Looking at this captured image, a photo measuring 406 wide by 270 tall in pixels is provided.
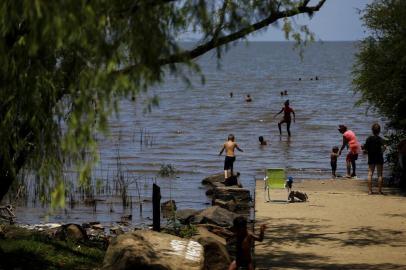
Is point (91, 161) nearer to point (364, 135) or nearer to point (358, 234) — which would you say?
point (358, 234)

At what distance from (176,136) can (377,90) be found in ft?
71.6

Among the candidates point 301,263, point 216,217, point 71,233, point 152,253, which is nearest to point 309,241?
point 301,263

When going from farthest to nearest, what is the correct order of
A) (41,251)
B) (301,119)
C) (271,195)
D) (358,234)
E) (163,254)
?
1. (301,119)
2. (271,195)
3. (358,234)
4. (41,251)
5. (163,254)

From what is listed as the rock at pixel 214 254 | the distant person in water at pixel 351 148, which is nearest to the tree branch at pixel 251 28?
the rock at pixel 214 254

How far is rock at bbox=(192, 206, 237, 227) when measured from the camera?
17125mm

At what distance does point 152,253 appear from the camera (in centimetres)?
1100

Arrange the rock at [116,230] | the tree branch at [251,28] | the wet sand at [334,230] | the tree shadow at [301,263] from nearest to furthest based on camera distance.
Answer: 1. the tree branch at [251,28]
2. the tree shadow at [301,263]
3. the wet sand at [334,230]
4. the rock at [116,230]

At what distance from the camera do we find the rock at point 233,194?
71.1 feet

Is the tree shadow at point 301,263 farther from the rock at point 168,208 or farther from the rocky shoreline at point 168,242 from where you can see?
the rock at point 168,208

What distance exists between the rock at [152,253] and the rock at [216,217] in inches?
218

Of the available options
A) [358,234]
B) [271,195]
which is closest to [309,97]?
[271,195]

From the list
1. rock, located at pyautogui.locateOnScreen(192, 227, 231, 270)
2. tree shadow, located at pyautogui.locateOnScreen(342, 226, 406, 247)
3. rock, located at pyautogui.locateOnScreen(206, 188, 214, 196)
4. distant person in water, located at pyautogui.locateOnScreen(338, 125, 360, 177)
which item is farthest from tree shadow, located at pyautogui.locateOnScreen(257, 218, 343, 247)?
distant person in water, located at pyautogui.locateOnScreen(338, 125, 360, 177)

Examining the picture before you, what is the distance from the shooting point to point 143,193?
23906 millimetres

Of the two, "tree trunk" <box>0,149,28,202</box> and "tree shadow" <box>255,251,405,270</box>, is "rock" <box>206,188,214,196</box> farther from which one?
"tree trunk" <box>0,149,28,202</box>
